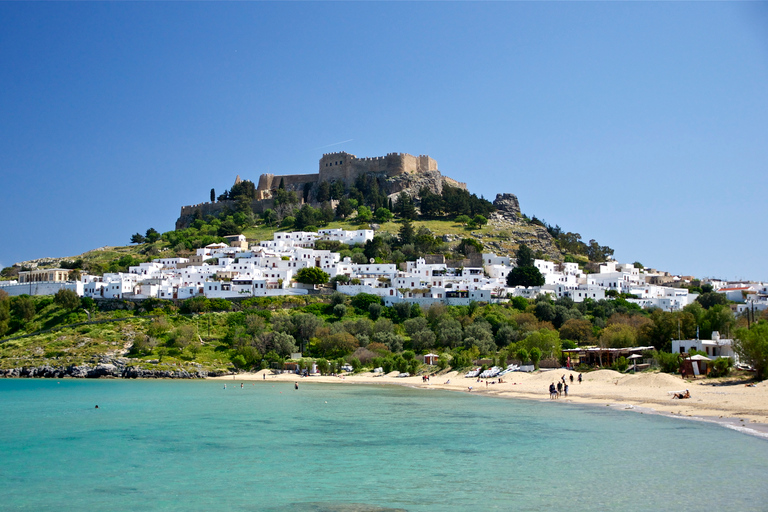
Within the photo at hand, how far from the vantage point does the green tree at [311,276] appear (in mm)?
60094

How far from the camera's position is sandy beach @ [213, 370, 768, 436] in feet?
72.2

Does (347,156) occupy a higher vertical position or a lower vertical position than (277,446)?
higher

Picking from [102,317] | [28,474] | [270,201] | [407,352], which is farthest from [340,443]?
[270,201]

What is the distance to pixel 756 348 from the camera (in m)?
26.7

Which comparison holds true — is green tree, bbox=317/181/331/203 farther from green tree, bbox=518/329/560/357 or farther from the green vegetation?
green tree, bbox=518/329/560/357

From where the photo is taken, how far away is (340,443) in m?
20.2

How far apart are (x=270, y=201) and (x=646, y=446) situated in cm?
7800

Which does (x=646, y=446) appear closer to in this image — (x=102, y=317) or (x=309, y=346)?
(x=309, y=346)

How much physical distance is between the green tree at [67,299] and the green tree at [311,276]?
1860 centimetres

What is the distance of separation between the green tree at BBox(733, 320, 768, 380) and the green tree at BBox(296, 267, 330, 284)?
3792cm

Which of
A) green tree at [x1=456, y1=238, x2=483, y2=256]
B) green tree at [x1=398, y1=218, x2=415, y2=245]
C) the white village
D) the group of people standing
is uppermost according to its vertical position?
green tree at [x1=398, y1=218, x2=415, y2=245]

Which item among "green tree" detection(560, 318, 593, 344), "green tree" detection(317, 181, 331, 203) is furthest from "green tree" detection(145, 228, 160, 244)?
"green tree" detection(560, 318, 593, 344)

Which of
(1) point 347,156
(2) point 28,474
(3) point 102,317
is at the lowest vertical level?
(2) point 28,474

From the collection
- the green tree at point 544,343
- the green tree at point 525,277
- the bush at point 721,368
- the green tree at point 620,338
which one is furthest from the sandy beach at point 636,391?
the green tree at point 525,277
